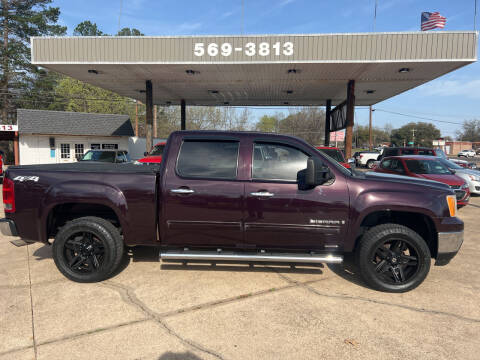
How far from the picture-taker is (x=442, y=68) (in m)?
12.5

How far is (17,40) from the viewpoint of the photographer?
1367 inches

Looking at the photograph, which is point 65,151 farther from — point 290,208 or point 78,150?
point 290,208

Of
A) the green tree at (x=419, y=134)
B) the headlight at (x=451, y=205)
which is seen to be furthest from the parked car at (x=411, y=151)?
the green tree at (x=419, y=134)

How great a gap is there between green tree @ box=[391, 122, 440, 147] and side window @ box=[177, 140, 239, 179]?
95.6 m

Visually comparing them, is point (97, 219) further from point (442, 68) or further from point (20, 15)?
point (20, 15)

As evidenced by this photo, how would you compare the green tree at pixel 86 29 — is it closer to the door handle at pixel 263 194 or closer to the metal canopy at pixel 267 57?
the metal canopy at pixel 267 57

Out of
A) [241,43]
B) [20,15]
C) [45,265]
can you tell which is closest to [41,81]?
[20,15]

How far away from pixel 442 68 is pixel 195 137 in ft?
43.8

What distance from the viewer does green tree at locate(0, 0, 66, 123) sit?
3359cm

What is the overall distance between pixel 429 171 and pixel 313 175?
7.41 meters

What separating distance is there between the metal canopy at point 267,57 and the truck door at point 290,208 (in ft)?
32.0

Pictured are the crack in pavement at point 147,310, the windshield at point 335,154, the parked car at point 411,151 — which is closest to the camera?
the crack in pavement at point 147,310

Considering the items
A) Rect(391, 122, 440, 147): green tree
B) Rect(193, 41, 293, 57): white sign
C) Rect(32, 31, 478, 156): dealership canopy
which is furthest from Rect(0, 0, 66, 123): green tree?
Rect(391, 122, 440, 147): green tree

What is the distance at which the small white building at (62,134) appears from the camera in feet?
77.7
